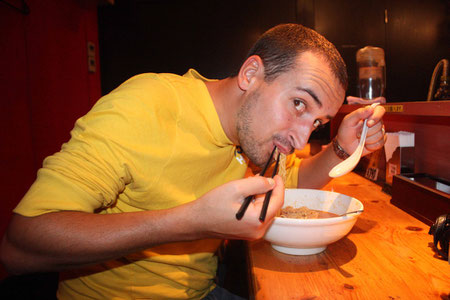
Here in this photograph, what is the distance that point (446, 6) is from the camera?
13.4ft

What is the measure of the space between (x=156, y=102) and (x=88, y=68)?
3132 millimetres

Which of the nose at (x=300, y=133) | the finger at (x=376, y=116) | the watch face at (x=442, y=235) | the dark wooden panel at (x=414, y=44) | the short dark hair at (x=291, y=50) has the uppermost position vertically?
the dark wooden panel at (x=414, y=44)

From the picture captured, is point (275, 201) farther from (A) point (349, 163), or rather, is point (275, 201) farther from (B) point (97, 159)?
(A) point (349, 163)

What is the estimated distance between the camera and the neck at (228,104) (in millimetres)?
1248

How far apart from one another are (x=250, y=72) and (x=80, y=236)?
85cm

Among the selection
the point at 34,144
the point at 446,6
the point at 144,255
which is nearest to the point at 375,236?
the point at 144,255

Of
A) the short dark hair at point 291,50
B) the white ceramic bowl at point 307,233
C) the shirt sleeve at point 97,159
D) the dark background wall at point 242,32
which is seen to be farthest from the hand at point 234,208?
the dark background wall at point 242,32

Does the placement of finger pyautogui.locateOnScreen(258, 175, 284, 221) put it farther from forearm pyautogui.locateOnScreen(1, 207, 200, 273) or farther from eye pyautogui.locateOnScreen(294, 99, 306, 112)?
eye pyautogui.locateOnScreen(294, 99, 306, 112)

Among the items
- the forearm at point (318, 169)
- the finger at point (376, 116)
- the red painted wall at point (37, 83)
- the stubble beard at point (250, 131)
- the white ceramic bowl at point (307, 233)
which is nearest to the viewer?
the white ceramic bowl at point (307, 233)

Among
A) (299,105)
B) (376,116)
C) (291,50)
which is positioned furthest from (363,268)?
(291,50)

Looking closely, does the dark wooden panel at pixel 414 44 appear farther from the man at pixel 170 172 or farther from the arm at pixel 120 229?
the arm at pixel 120 229

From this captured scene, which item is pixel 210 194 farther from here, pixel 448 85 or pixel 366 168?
pixel 448 85

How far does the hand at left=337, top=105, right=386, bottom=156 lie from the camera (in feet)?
4.36

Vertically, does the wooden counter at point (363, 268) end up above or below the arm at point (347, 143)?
below
